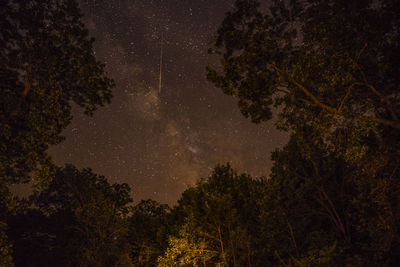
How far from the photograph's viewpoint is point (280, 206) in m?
20.1

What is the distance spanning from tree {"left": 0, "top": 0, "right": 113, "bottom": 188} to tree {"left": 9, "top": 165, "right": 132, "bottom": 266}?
16.5m

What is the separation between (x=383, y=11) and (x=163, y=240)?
2685cm

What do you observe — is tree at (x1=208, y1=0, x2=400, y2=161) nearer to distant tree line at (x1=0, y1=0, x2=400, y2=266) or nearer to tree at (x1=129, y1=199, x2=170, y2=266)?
distant tree line at (x1=0, y1=0, x2=400, y2=266)

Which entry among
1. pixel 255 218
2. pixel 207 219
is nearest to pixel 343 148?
pixel 207 219

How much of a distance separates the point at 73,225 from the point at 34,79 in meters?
30.4

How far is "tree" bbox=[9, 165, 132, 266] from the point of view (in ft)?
80.4

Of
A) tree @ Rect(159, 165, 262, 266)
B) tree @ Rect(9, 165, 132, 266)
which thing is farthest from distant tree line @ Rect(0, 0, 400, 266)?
tree @ Rect(9, 165, 132, 266)

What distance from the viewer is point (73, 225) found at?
33750mm

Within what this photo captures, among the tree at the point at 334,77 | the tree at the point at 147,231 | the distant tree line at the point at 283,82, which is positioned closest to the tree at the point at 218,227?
the tree at the point at 147,231

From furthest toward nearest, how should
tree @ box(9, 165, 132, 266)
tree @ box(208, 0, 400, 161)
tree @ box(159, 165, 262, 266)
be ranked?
tree @ box(9, 165, 132, 266) < tree @ box(159, 165, 262, 266) < tree @ box(208, 0, 400, 161)

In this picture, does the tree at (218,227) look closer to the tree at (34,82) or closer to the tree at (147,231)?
the tree at (147,231)

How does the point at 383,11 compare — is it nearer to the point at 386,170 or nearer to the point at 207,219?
the point at 386,170

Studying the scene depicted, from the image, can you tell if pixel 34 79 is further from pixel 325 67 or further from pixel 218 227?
pixel 218 227

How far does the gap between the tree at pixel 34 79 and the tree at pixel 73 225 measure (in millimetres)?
16465
